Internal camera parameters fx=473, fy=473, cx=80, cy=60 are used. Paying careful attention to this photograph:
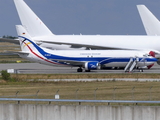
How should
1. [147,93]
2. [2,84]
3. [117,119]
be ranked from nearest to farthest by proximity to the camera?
[117,119], [147,93], [2,84]

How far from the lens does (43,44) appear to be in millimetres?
71500

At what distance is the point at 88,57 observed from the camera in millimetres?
55312

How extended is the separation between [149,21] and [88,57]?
89.5 ft

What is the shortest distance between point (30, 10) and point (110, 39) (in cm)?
1473

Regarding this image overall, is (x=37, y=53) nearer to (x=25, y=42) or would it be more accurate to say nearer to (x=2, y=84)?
(x=25, y=42)

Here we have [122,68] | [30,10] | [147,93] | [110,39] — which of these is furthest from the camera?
[30,10]

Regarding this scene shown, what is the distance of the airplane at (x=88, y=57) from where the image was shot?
2136 inches

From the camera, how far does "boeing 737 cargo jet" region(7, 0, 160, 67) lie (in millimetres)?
66062

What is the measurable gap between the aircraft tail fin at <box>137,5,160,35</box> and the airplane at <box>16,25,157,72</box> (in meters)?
23.7

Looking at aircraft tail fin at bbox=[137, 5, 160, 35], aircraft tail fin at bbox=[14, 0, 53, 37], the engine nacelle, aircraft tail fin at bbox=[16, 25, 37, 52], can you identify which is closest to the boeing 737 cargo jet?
aircraft tail fin at bbox=[14, 0, 53, 37]

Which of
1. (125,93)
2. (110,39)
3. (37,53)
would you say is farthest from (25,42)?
(125,93)

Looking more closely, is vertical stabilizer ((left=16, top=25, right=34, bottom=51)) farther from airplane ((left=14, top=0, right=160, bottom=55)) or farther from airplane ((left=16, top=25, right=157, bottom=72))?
airplane ((left=14, top=0, right=160, bottom=55))

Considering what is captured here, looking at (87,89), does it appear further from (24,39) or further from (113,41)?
(113,41)

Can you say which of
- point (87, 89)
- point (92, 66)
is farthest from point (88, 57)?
point (87, 89)
